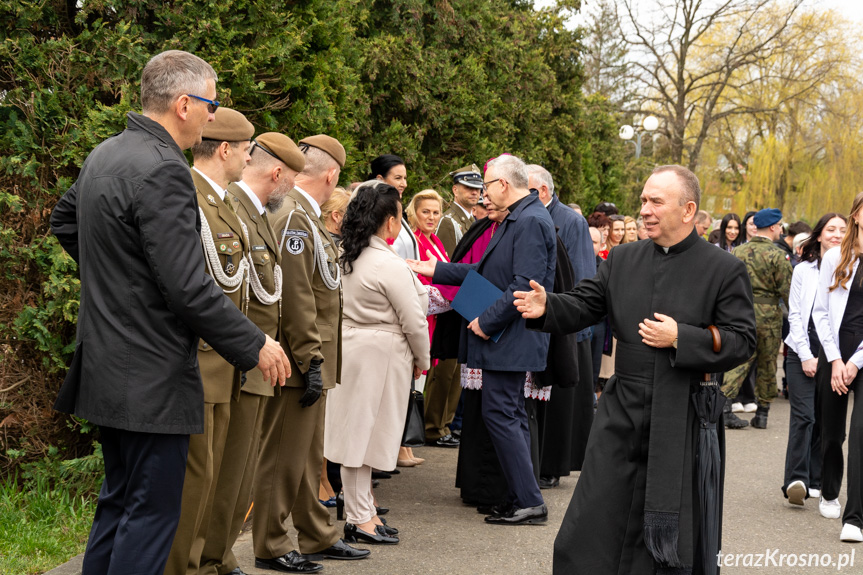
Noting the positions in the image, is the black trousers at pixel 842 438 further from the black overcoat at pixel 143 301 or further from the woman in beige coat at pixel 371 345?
the black overcoat at pixel 143 301

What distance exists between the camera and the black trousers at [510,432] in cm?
612

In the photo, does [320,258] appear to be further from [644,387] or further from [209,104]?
[644,387]

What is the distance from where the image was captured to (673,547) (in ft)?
13.3

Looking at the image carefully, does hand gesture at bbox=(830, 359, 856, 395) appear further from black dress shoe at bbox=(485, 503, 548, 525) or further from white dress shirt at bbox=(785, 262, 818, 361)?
black dress shoe at bbox=(485, 503, 548, 525)

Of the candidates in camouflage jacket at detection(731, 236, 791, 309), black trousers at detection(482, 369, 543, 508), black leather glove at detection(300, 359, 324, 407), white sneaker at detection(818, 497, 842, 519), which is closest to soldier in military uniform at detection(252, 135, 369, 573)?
black leather glove at detection(300, 359, 324, 407)

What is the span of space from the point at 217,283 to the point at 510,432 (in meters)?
2.68

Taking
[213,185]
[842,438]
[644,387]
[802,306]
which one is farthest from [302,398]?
[802,306]

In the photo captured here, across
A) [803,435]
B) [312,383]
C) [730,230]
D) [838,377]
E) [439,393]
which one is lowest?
[439,393]

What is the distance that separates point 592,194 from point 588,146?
1161 mm

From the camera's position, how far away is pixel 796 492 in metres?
7.01

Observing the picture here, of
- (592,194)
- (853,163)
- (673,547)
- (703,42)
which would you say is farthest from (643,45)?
(673,547)

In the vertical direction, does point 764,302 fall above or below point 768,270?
below

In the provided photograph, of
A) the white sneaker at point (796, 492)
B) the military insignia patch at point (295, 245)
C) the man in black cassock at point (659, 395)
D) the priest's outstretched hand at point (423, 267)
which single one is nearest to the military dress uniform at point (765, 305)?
the white sneaker at point (796, 492)

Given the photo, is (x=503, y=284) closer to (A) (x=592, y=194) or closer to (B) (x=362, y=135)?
(B) (x=362, y=135)
